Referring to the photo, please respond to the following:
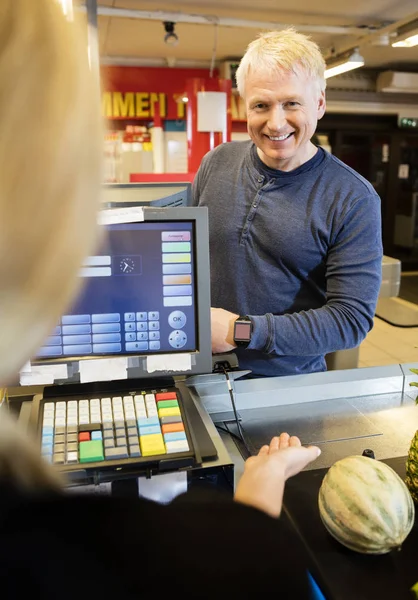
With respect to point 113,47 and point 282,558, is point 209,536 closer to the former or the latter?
point 282,558

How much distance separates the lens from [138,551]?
18.8 inches

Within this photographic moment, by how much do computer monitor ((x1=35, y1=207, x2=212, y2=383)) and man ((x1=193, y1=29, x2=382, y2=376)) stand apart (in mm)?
310

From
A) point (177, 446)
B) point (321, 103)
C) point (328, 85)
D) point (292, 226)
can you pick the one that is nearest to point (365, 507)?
point (177, 446)

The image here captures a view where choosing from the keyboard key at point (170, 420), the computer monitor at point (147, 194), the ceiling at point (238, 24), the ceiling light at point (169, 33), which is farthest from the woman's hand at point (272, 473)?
the ceiling light at point (169, 33)

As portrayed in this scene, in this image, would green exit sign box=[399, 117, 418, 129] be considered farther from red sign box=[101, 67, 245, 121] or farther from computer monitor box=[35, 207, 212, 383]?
computer monitor box=[35, 207, 212, 383]

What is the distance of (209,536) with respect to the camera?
1.67ft

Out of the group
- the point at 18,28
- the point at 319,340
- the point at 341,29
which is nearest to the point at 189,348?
the point at 319,340

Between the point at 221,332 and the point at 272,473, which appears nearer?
the point at 272,473

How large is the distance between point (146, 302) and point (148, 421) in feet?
0.72

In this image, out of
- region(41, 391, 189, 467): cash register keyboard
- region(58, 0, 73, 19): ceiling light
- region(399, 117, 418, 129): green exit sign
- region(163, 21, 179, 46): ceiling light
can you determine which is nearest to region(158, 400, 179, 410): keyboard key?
region(41, 391, 189, 467): cash register keyboard

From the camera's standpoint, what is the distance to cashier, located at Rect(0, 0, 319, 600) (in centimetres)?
44

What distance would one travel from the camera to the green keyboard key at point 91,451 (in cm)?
84

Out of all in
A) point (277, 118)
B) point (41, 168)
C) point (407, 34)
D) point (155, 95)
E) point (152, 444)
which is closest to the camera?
point (41, 168)

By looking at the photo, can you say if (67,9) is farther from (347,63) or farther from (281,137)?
(347,63)
